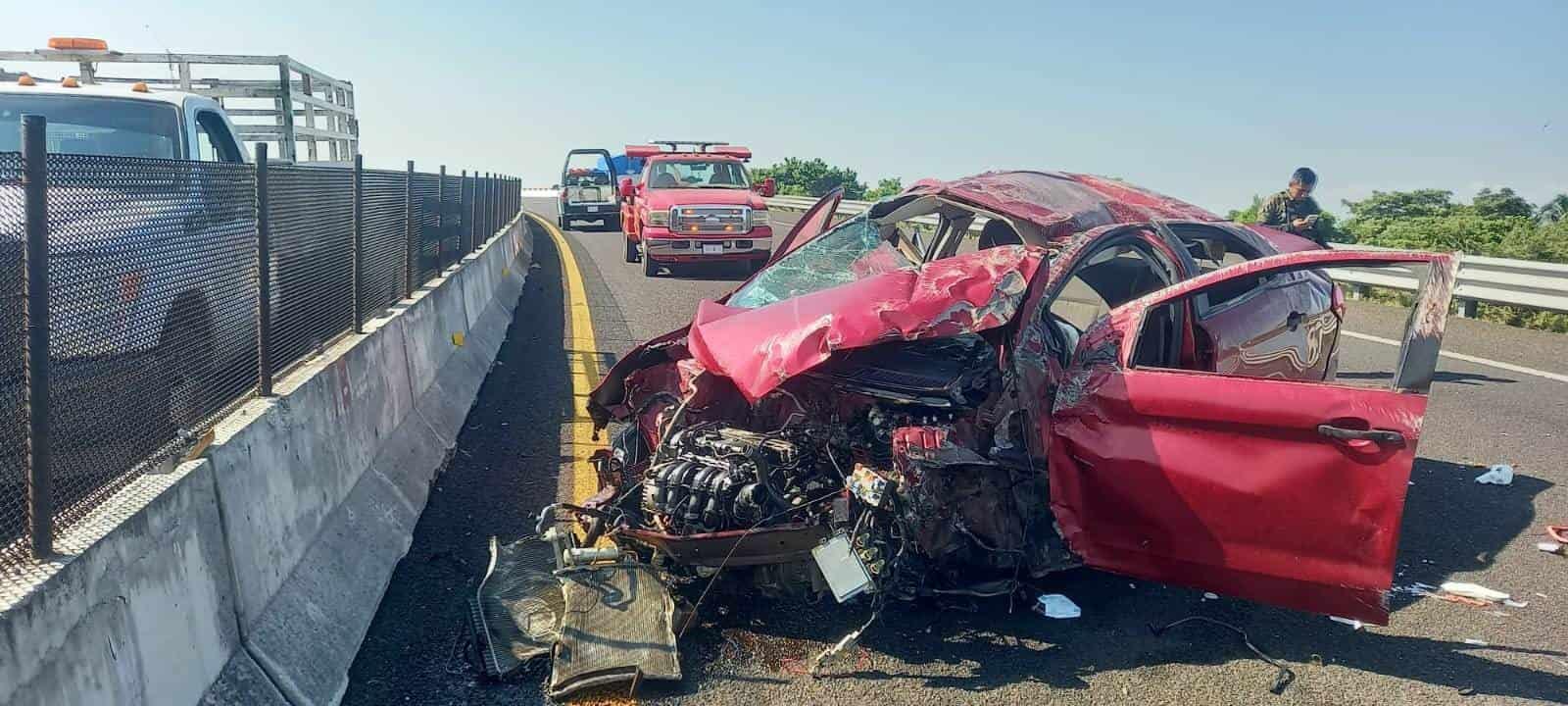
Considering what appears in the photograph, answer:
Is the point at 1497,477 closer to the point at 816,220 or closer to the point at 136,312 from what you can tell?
the point at 816,220

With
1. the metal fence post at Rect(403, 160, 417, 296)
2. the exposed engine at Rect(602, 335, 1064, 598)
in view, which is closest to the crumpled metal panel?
the exposed engine at Rect(602, 335, 1064, 598)

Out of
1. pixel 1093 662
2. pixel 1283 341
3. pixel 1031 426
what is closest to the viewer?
pixel 1093 662

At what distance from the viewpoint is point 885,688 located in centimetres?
372

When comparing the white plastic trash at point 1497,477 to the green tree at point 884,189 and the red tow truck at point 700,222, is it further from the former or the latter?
the green tree at point 884,189

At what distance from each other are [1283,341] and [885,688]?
9.77ft

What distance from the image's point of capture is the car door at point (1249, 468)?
3846mm

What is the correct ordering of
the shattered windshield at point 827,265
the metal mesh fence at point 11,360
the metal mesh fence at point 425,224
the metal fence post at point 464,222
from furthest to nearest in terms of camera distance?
1. the metal fence post at point 464,222
2. the metal mesh fence at point 425,224
3. the shattered windshield at point 827,265
4. the metal mesh fence at point 11,360

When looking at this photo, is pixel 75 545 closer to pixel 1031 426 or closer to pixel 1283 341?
pixel 1031 426

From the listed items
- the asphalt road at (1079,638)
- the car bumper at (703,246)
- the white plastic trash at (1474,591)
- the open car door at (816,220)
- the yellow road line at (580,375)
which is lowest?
the asphalt road at (1079,638)

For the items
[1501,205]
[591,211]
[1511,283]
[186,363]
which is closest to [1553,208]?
[1501,205]

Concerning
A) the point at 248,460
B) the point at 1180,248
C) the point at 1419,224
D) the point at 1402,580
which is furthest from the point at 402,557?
the point at 1419,224

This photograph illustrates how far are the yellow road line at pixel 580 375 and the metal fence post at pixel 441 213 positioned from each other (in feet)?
4.48

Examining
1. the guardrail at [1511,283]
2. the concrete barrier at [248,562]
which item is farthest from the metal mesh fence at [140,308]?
the guardrail at [1511,283]

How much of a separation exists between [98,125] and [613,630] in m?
5.27
